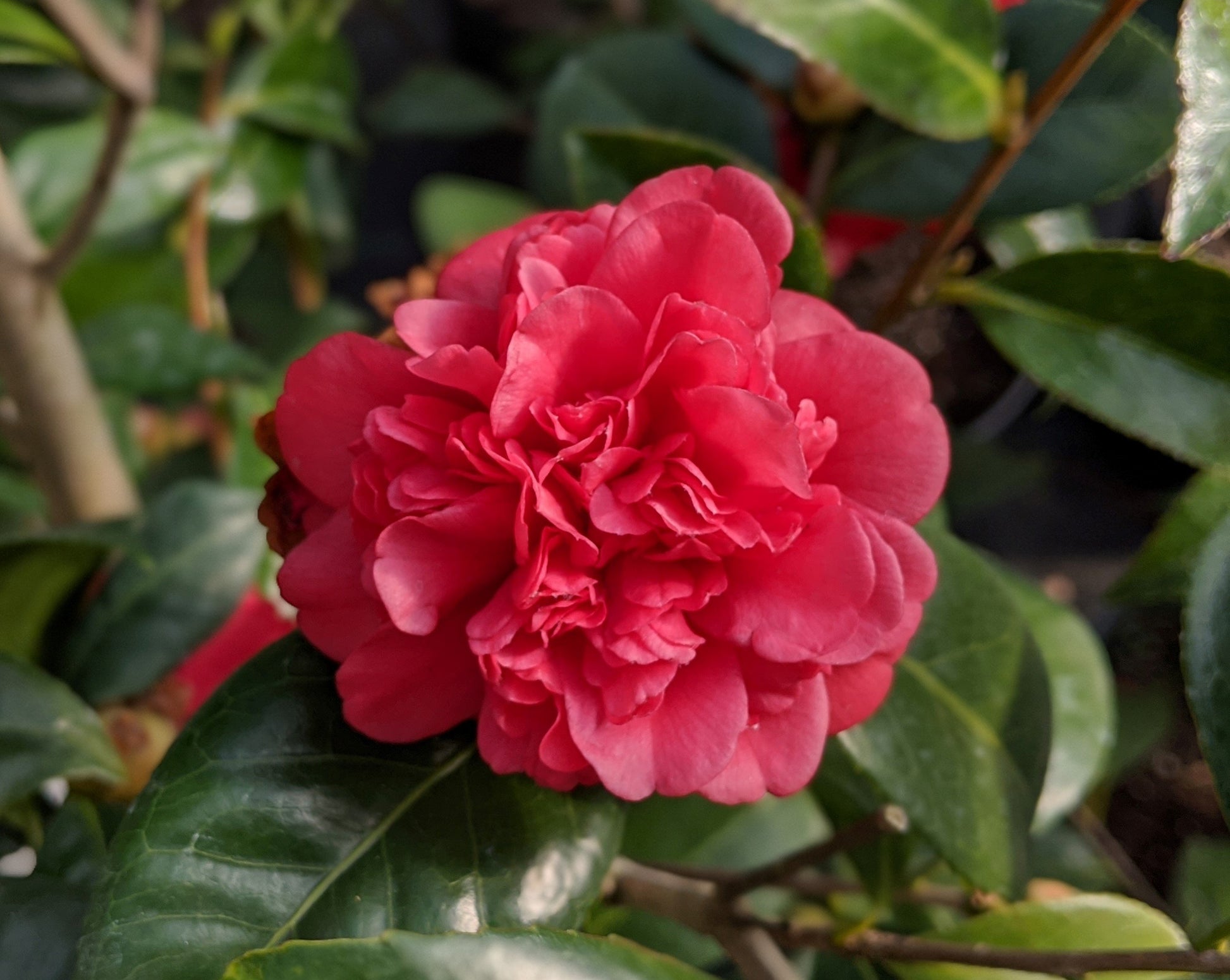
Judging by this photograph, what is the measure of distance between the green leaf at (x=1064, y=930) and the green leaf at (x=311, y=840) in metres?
0.21

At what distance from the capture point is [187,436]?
4.09 ft

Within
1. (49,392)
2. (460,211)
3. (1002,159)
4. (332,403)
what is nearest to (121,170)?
(49,392)

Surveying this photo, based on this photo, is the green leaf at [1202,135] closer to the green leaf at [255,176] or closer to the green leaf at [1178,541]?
the green leaf at [1178,541]

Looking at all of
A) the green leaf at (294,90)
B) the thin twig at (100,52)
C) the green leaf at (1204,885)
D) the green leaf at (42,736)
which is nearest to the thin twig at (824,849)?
the green leaf at (42,736)

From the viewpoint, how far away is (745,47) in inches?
29.1

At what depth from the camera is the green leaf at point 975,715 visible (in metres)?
0.47

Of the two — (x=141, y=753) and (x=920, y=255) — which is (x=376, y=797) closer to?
(x=141, y=753)

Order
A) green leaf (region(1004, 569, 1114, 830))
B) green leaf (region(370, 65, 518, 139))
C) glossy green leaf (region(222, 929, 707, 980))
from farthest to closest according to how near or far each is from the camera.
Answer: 1. green leaf (region(370, 65, 518, 139))
2. green leaf (region(1004, 569, 1114, 830))
3. glossy green leaf (region(222, 929, 707, 980))

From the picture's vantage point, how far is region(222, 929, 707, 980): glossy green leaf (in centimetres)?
28

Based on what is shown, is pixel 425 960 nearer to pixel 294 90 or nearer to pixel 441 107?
pixel 294 90

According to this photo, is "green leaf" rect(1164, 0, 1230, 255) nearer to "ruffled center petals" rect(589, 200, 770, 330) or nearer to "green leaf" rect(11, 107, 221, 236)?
"ruffled center petals" rect(589, 200, 770, 330)

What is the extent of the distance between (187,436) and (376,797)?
1004 mm

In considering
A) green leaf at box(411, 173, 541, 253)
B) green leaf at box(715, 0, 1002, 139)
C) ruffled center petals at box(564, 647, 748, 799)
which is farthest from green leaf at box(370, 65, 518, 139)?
ruffled center petals at box(564, 647, 748, 799)

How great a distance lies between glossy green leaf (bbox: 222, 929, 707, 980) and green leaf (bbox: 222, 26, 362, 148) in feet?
2.96
